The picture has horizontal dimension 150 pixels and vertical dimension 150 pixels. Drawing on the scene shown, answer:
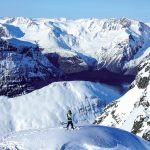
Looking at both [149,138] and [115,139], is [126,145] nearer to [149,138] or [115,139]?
[115,139]

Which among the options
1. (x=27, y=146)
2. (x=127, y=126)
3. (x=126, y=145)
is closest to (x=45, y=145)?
(x=27, y=146)

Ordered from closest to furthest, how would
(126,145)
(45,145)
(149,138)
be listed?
(45,145), (126,145), (149,138)

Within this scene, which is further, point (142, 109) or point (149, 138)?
point (142, 109)

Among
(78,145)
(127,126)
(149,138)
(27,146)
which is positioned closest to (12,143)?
(27,146)

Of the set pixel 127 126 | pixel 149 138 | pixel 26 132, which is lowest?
pixel 127 126

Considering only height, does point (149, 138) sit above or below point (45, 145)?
below

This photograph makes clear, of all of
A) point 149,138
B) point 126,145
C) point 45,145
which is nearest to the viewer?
point 45,145
